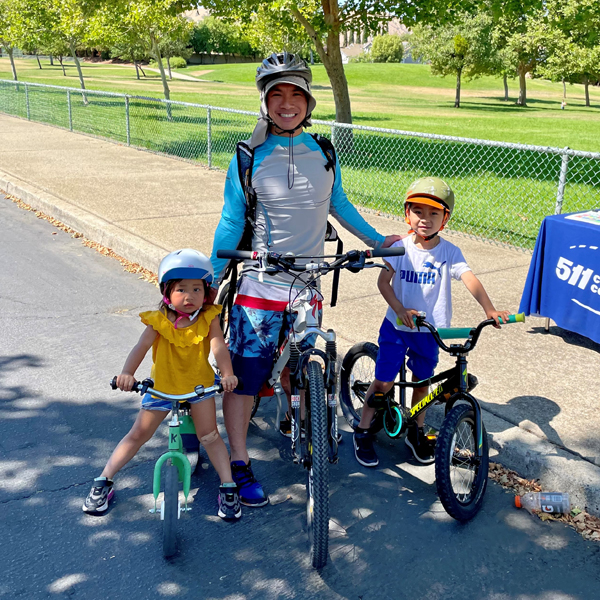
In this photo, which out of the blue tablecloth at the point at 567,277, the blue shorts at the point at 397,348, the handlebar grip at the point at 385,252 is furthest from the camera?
the blue tablecloth at the point at 567,277

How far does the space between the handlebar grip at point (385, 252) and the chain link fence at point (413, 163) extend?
4.53 metres

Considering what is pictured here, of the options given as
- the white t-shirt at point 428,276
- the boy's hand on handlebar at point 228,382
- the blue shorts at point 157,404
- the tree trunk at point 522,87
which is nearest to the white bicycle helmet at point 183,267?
the boy's hand on handlebar at point 228,382

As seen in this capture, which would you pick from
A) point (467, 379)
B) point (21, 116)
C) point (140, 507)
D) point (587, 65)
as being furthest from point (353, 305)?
point (587, 65)

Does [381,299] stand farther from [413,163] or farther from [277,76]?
[413,163]

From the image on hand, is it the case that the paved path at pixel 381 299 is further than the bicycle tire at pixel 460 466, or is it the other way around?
the paved path at pixel 381 299

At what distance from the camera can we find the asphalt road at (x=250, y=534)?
291cm

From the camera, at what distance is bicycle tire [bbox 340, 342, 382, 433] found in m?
4.17

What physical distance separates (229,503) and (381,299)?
3076 millimetres

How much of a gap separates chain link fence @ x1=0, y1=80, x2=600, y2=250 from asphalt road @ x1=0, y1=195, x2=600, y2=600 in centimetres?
474

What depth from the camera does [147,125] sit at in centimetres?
1709

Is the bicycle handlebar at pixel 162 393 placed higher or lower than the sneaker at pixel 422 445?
higher

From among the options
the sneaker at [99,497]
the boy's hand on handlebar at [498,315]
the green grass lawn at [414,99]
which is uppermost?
the boy's hand on handlebar at [498,315]

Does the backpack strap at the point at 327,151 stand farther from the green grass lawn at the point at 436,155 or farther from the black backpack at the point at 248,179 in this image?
the green grass lawn at the point at 436,155

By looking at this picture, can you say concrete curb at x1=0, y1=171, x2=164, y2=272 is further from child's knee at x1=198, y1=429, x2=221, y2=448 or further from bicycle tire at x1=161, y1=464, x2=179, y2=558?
bicycle tire at x1=161, y1=464, x2=179, y2=558
